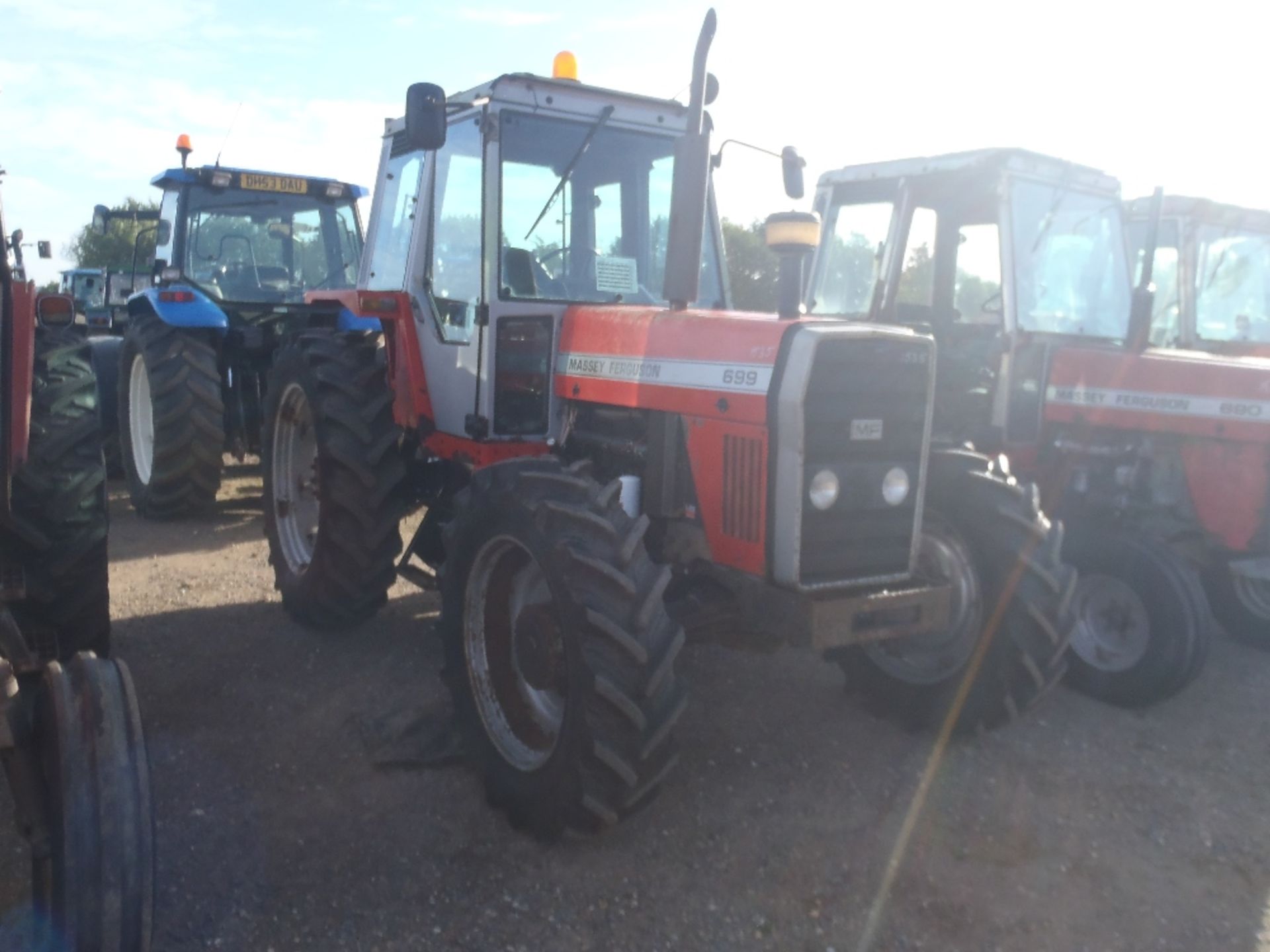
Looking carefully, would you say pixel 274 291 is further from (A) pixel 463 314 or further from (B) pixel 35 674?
(B) pixel 35 674

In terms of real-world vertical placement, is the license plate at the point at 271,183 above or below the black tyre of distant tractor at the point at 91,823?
above

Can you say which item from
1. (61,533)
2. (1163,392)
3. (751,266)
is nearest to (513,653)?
(61,533)

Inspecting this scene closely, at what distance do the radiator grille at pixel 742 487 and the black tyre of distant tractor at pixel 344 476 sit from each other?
5.83 feet

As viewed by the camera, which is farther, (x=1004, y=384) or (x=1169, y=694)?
(x=1004, y=384)

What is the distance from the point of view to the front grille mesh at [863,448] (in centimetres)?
337

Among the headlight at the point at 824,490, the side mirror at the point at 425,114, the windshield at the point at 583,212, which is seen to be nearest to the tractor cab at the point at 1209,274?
the windshield at the point at 583,212

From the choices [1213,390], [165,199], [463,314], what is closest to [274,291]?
[165,199]

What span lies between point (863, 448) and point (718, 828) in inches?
51.6

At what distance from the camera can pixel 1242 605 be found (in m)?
5.65

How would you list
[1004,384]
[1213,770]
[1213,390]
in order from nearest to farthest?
[1213,770] → [1213,390] → [1004,384]

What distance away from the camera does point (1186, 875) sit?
131 inches

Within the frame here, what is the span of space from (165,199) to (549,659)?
6.68 meters

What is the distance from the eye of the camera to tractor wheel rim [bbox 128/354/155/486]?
798cm

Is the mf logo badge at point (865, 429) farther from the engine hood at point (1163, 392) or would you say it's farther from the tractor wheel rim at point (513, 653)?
the engine hood at point (1163, 392)
